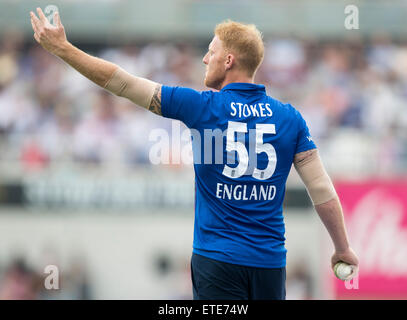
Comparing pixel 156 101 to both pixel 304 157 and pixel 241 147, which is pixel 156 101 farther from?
pixel 304 157

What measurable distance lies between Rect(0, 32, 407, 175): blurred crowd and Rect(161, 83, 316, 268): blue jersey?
8.19m

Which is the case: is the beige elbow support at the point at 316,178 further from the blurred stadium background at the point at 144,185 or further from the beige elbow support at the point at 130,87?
the blurred stadium background at the point at 144,185

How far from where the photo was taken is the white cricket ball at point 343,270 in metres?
4.35

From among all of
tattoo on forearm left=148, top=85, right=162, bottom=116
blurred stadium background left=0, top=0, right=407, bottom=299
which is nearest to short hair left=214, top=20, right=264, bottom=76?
tattoo on forearm left=148, top=85, right=162, bottom=116

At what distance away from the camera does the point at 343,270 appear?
14.3ft

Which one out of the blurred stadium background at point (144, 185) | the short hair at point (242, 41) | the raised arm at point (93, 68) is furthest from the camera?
the blurred stadium background at point (144, 185)

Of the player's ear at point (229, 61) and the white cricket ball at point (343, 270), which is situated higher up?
the player's ear at point (229, 61)

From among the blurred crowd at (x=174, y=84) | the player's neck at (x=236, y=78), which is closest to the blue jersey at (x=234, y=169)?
the player's neck at (x=236, y=78)

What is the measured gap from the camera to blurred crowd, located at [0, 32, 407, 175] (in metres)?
12.6

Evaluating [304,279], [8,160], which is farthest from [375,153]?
[8,160]

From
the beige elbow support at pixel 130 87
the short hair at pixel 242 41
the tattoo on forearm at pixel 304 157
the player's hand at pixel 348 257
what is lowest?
the player's hand at pixel 348 257

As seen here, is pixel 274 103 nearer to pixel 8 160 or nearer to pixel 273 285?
pixel 273 285

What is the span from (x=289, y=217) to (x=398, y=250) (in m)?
1.93

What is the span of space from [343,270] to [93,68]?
6.27 feet
